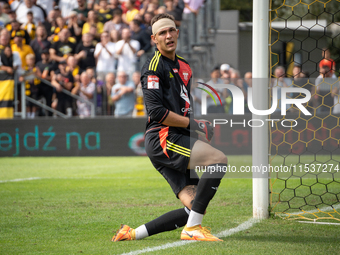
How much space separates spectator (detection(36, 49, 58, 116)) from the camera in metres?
13.0

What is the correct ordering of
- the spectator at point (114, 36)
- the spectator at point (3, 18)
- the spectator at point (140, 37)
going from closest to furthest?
the spectator at point (140, 37) → the spectator at point (114, 36) → the spectator at point (3, 18)

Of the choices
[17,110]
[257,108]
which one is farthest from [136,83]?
[257,108]

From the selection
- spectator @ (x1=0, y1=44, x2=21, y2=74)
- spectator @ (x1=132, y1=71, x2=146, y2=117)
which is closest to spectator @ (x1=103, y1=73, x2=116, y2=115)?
spectator @ (x1=132, y1=71, x2=146, y2=117)

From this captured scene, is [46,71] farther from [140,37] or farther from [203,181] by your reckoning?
[203,181]

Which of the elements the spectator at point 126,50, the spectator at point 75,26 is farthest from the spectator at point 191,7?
the spectator at point 75,26

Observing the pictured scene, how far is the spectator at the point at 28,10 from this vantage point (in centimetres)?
1608

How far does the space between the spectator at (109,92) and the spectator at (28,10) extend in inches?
206

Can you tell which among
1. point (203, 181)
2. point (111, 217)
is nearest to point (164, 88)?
point (203, 181)

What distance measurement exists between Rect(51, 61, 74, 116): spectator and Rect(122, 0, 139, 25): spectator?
294 cm

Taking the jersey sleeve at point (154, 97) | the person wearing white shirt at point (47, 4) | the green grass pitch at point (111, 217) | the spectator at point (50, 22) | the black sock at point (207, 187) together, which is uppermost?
the person wearing white shirt at point (47, 4)

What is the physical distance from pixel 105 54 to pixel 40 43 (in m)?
2.69

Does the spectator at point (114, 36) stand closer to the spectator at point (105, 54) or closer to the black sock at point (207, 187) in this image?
the spectator at point (105, 54)

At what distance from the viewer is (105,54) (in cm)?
1370

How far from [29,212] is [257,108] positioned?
9.81ft
